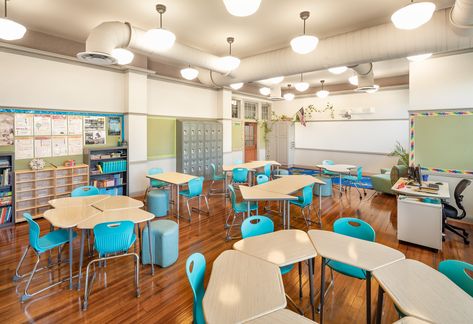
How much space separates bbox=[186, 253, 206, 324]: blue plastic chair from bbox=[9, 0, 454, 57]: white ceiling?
3.51 meters

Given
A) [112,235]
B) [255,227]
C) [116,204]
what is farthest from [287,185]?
[112,235]

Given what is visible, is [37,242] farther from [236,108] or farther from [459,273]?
Answer: [236,108]

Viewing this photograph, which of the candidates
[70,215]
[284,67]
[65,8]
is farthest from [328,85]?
[70,215]

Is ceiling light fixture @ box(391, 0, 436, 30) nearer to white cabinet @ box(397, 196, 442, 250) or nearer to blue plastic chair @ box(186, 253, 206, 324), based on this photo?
white cabinet @ box(397, 196, 442, 250)

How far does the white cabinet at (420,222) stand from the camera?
3486 millimetres

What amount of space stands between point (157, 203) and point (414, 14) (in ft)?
15.3

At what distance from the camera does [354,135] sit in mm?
9109

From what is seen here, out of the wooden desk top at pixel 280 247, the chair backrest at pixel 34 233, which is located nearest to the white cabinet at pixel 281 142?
the wooden desk top at pixel 280 247

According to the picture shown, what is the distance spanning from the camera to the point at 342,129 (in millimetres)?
9383

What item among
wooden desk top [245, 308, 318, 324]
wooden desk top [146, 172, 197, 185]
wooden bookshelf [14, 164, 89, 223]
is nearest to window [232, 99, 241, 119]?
wooden desk top [146, 172, 197, 185]

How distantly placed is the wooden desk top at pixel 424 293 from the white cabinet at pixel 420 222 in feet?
7.49

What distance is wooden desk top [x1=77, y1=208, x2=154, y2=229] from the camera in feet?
8.43

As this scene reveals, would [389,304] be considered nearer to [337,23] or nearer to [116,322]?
[116,322]

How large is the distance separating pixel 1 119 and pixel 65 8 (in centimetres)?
223
